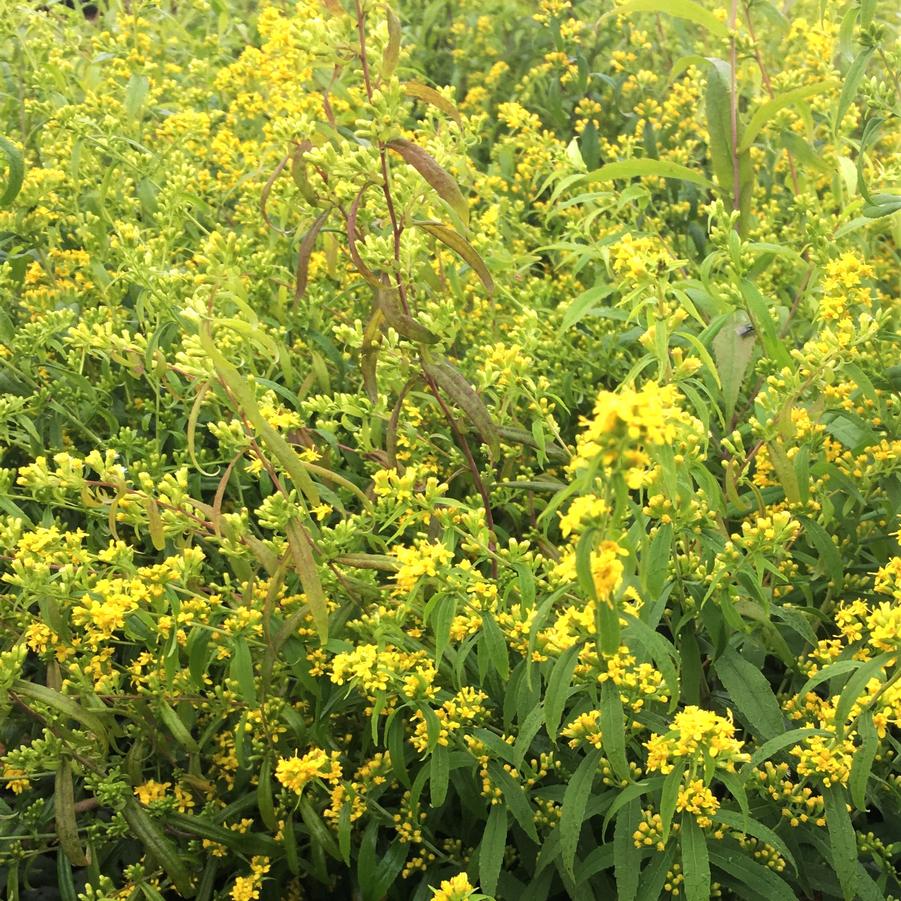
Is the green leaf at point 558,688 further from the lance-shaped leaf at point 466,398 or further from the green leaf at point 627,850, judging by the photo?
the lance-shaped leaf at point 466,398

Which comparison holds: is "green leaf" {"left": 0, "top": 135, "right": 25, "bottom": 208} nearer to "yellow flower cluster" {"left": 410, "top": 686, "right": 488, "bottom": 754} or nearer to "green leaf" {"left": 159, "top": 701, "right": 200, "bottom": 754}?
"green leaf" {"left": 159, "top": 701, "right": 200, "bottom": 754}

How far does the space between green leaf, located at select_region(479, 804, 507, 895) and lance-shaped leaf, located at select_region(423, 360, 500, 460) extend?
0.76m

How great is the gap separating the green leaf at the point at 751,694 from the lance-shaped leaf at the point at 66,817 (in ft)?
4.99

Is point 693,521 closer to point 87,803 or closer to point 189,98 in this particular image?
point 87,803

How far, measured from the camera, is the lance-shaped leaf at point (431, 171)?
233cm

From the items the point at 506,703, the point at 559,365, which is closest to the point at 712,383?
the point at 559,365

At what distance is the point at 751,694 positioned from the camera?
229 centimetres

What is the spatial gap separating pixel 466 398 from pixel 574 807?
0.87 m

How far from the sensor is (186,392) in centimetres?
310

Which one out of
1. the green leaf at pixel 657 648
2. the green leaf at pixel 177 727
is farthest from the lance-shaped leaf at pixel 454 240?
the green leaf at pixel 177 727

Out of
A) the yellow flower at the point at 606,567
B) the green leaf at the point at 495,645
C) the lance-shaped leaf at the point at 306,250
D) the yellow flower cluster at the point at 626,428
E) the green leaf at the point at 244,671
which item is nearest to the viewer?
the yellow flower cluster at the point at 626,428

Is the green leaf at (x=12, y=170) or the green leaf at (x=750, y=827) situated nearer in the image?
the green leaf at (x=750, y=827)

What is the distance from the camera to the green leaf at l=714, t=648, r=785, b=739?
7.38 ft

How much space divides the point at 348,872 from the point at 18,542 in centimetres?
121
